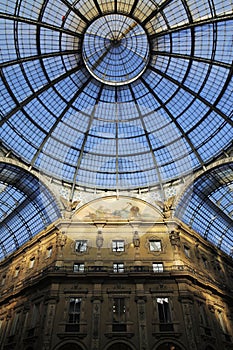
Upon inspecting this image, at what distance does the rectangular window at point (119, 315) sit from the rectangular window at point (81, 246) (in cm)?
733

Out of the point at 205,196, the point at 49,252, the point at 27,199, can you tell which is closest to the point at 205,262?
the point at 205,196

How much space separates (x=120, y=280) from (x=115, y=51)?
28.5 m

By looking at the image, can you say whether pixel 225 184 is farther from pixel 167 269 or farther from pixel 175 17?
pixel 175 17

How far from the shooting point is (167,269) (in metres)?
34.7

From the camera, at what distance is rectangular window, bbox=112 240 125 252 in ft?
120

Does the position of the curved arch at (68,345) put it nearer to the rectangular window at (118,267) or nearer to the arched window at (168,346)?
the arched window at (168,346)

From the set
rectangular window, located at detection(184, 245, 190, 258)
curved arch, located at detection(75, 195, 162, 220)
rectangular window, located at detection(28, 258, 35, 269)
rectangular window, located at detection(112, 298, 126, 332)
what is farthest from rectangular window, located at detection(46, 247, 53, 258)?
rectangular window, located at detection(184, 245, 190, 258)

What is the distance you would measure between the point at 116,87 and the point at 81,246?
2193 centimetres

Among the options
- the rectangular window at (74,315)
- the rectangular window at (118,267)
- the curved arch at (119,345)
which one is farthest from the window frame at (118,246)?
the curved arch at (119,345)

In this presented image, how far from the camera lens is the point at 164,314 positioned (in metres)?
31.4

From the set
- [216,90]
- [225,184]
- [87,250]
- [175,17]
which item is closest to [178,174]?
[225,184]

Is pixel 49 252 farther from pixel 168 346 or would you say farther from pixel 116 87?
pixel 116 87

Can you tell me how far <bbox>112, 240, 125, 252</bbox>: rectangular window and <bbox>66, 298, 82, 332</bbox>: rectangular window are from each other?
733cm

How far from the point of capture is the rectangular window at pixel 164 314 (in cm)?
3030
